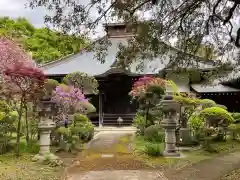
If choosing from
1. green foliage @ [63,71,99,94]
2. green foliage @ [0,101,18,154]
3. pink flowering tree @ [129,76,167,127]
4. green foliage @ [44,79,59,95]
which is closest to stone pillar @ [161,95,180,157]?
green foliage @ [44,79,59,95]

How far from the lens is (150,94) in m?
17.3

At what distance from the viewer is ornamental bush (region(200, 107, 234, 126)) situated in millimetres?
14242

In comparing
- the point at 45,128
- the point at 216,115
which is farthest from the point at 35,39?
the point at 45,128

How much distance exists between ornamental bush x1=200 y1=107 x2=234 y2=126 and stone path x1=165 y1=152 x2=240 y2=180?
2.49 meters

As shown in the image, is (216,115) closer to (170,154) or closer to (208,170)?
(170,154)

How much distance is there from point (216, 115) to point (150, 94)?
3900 mm

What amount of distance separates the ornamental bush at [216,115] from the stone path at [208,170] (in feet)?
8.18

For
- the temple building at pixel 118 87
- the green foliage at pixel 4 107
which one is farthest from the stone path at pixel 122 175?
the temple building at pixel 118 87

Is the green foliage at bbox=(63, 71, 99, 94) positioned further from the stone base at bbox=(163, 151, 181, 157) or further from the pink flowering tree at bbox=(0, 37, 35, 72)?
the stone base at bbox=(163, 151, 181, 157)

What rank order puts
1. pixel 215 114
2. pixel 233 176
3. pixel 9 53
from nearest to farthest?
pixel 233 176
pixel 215 114
pixel 9 53

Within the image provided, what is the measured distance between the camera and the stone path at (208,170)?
9.04m

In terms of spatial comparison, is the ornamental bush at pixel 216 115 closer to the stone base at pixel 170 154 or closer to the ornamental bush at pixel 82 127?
the stone base at pixel 170 154

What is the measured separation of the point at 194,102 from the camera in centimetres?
1523

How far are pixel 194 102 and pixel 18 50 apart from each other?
319 inches
